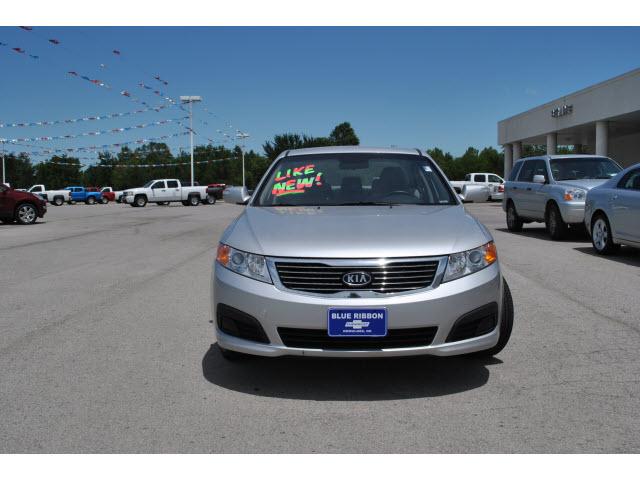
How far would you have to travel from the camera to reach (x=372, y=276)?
3844 mm

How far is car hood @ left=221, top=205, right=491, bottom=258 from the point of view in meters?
3.93

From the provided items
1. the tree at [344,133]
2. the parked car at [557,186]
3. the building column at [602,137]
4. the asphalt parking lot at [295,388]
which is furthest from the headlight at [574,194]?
the tree at [344,133]

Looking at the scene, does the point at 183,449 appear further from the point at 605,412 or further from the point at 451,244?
the point at 605,412

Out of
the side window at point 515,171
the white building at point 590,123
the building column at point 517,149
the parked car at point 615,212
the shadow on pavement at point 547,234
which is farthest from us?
the building column at point 517,149

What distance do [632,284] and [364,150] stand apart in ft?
13.6

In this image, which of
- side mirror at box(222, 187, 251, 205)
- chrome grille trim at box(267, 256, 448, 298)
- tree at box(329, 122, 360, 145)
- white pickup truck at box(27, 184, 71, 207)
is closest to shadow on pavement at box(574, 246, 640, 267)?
Result: side mirror at box(222, 187, 251, 205)

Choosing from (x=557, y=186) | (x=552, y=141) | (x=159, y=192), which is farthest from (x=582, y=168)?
(x=159, y=192)

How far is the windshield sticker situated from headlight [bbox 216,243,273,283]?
134 centimetres

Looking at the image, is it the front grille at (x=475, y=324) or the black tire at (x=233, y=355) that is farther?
the black tire at (x=233, y=355)

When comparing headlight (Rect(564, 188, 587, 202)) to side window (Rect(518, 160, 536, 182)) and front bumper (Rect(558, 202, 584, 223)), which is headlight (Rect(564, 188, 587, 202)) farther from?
side window (Rect(518, 160, 536, 182))

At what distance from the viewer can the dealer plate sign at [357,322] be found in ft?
12.3

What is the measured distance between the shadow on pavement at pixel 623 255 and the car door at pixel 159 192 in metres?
36.1

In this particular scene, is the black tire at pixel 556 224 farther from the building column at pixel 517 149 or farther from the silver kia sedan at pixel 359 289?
the building column at pixel 517 149

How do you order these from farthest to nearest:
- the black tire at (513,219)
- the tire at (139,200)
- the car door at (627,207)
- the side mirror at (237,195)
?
the tire at (139,200) < the black tire at (513,219) < the car door at (627,207) < the side mirror at (237,195)
